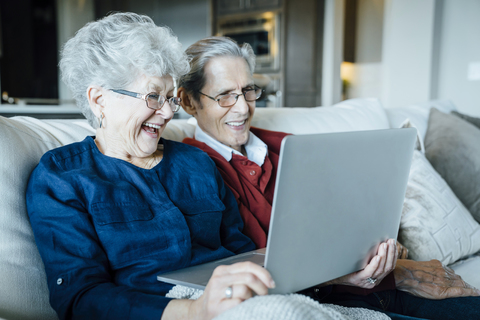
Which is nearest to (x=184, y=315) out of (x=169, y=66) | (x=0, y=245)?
(x=0, y=245)

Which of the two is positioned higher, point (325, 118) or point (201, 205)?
point (325, 118)

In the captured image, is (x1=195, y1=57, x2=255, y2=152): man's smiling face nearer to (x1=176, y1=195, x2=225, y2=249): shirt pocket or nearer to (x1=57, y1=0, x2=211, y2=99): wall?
(x1=176, y1=195, x2=225, y2=249): shirt pocket

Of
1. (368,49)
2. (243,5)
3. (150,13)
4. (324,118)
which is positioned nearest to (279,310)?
(324,118)

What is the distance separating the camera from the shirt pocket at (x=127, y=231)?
0.88m

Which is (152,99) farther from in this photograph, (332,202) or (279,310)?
(279,310)

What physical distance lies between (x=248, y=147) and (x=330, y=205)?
78 centimetres

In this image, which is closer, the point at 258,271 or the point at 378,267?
the point at 258,271

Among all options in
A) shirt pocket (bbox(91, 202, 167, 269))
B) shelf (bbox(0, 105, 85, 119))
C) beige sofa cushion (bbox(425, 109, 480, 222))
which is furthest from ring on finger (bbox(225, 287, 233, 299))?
shelf (bbox(0, 105, 85, 119))

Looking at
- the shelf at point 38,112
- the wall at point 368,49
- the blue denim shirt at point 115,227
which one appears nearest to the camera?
the blue denim shirt at point 115,227

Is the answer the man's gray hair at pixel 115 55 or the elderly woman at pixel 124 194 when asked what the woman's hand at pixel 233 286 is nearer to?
the elderly woman at pixel 124 194

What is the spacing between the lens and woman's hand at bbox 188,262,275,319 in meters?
0.64

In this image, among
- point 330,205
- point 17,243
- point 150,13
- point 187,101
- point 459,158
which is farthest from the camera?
point 150,13

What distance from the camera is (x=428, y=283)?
118 cm

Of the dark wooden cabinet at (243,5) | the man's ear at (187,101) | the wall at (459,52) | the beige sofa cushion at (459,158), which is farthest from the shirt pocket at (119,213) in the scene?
the dark wooden cabinet at (243,5)
